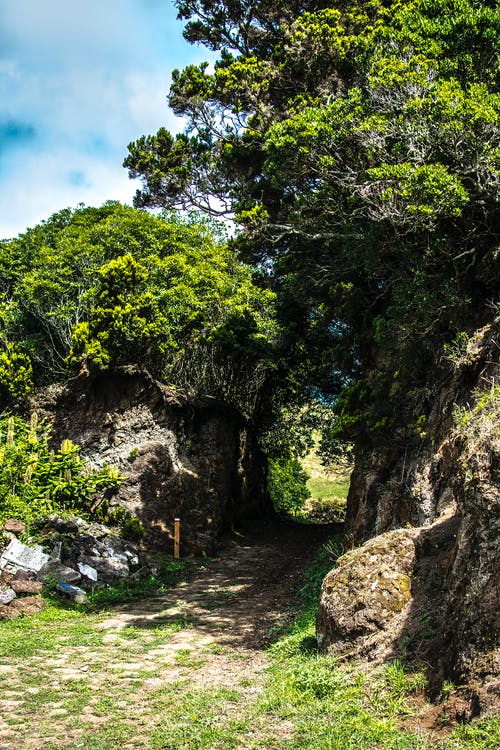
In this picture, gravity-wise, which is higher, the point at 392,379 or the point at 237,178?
the point at 237,178

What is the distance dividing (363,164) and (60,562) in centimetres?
921

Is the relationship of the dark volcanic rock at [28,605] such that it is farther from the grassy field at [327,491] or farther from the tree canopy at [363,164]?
the grassy field at [327,491]

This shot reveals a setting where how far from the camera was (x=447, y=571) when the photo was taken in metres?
5.80

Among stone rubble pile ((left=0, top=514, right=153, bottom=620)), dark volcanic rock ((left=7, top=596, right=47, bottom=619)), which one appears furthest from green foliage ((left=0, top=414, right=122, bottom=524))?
dark volcanic rock ((left=7, top=596, right=47, bottom=619))

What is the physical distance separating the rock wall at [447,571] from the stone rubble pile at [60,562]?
18.6 ft

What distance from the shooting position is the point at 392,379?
1170 centimetres

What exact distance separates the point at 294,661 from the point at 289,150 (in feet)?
26.8

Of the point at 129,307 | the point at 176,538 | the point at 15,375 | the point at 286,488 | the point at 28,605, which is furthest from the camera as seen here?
the point at 286,488

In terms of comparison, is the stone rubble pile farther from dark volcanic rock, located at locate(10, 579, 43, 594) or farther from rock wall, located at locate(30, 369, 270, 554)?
rock wall, located at locate(30, 369, 270, 554)

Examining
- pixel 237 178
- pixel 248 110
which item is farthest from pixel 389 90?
pixel 237 178

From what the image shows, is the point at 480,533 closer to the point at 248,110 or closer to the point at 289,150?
the point at 289,150

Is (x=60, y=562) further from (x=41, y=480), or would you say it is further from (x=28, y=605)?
(x=41, y=480)

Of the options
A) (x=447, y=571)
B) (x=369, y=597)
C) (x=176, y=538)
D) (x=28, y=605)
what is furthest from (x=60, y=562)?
(x=447, y=571)

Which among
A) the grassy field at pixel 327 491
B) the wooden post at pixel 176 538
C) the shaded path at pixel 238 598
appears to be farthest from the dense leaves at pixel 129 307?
the grassy field at pixel 327 491
